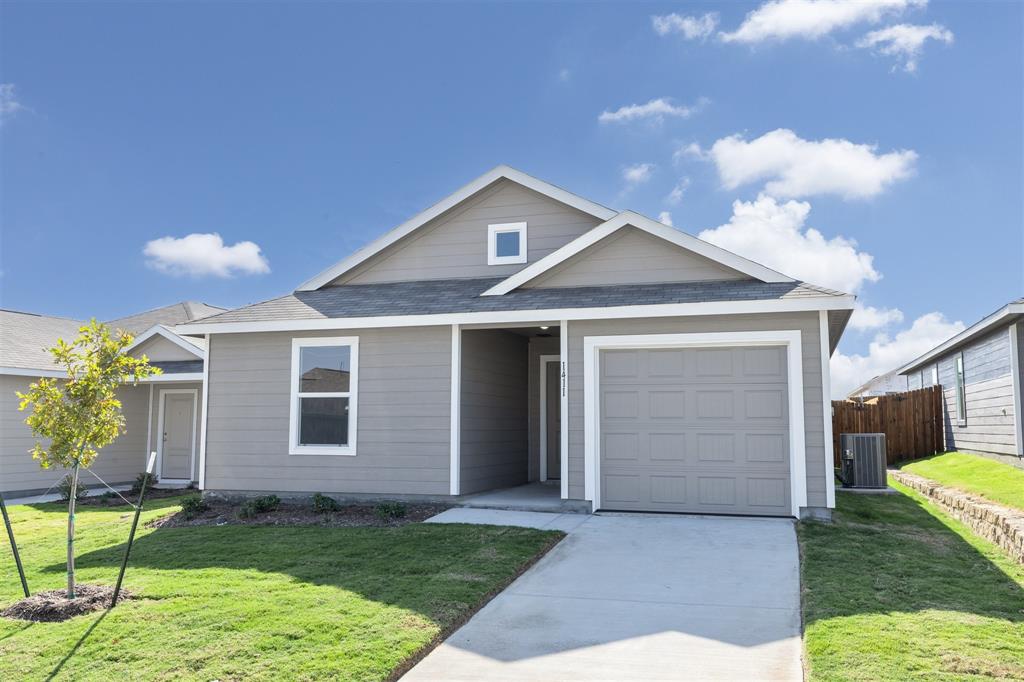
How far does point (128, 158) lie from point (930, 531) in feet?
61.5

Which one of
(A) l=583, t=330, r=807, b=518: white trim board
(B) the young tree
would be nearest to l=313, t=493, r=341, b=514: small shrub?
(A) l=583, t=330, r=807, b=518: white trim board

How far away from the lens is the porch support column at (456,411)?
11.2 m

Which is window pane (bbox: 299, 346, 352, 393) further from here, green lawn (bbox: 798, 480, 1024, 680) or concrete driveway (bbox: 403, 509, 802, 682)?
green lawn (bbox: 798, 480, 1024, 680)

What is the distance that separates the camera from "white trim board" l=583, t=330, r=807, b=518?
9.77 meters

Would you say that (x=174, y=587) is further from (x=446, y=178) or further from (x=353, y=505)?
(x=446, y=178)

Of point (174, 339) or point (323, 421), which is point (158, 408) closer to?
point (174, 339)

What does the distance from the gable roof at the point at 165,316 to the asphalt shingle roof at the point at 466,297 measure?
8824 millimetres

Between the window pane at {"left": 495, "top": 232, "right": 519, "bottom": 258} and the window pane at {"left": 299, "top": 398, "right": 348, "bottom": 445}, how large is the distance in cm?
391

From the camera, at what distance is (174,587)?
22.9 ft

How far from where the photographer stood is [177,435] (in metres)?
17.9

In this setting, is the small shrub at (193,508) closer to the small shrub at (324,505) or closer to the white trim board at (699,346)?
the small shrub at (324,505)

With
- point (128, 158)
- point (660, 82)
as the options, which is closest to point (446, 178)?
point (660, 82)

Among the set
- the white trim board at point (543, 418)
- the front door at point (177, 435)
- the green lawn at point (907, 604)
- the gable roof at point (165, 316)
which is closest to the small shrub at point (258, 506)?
the white trim board at point (543, 418)

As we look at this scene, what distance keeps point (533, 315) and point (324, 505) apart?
4152 millimetres
